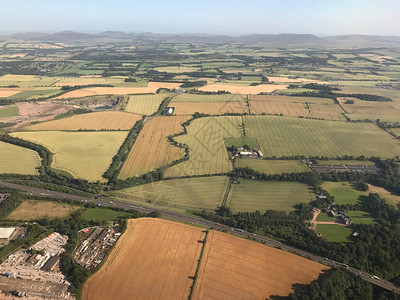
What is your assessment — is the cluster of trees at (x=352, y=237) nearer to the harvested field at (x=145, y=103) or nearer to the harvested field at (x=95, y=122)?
the harvested field at (x=95, y=122)

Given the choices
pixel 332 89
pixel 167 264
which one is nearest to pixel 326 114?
pixel 332 89

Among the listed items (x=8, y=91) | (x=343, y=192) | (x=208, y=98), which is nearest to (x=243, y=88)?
(x=208, y=98)

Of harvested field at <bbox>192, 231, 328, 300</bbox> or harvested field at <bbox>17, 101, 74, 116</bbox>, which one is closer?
harvested field at <bbox>192, 231, 328, 300</bbox>

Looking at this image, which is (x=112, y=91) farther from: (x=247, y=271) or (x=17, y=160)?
(x=247, y=271)

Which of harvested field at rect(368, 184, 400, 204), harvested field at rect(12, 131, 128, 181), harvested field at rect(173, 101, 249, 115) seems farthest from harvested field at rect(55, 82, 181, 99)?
harvested field at rect(368, 184, 400, 204)

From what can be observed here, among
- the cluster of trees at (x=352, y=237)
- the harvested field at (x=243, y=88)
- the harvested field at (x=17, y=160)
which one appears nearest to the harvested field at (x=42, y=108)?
the harvested field at (x=17, y=160)

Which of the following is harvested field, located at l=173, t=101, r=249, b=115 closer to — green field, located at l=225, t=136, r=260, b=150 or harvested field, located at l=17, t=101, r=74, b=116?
green field, located at l=225, t=136, r=260, b=150
